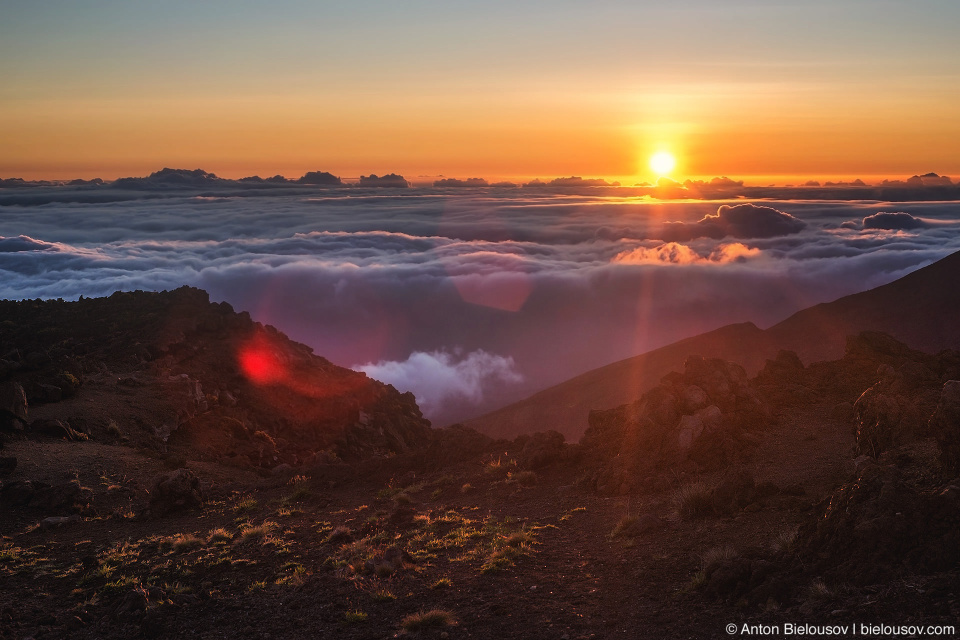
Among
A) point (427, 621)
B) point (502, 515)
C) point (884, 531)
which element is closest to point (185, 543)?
point (502, 515)

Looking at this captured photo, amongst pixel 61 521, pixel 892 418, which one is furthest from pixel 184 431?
pixel 892 418

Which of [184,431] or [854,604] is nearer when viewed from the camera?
[854,604]

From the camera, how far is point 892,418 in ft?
45.9

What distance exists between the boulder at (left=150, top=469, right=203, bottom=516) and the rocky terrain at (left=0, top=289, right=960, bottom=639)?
0.07 metres

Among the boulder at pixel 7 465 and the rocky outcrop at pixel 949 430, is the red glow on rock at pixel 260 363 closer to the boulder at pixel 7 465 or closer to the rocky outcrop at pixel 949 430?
the boulder at pixel 7 465

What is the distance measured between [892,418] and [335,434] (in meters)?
24.7

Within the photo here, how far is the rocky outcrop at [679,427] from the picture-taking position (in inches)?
675

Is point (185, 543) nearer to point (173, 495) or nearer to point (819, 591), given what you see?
point (173, 495)

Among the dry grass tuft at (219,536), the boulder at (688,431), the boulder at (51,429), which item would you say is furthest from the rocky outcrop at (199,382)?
the boulder at (688,431)

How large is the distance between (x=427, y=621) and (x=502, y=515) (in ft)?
20.9

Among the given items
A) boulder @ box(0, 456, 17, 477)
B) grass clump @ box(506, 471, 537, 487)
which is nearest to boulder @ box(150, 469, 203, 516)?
boulder @ box(0, 456, 17, 477)

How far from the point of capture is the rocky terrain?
9.75m

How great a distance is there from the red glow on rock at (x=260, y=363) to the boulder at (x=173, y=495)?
1519 centimetres

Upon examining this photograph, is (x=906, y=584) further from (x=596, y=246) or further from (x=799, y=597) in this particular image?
(x=596, y=246)
